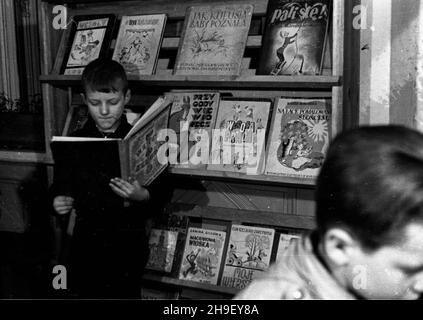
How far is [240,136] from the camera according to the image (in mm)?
1524

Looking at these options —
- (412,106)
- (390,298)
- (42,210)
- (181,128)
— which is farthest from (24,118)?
(390,298)

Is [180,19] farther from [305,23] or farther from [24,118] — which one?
[24,118]

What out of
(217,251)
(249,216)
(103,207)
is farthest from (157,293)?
(103,207)

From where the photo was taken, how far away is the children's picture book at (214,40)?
4.93 ft

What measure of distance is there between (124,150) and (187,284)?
0.56 m

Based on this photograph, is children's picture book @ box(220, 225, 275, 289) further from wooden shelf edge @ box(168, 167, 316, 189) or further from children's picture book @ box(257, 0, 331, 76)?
children's picture book @ box(257, 0, 331, 76)

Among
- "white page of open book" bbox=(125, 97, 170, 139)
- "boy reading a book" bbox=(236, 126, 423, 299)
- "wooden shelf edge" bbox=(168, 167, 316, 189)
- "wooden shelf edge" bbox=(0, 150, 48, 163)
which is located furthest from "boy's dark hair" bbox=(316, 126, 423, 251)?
"wooden shelf edge" bbox=(0, 150, 48, 163)

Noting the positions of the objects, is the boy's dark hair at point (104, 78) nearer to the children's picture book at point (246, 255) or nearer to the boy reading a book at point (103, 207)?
the boy reading a book at point (103, 207)

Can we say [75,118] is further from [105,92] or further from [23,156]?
[105,92]

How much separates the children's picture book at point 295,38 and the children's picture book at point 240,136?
12 cm

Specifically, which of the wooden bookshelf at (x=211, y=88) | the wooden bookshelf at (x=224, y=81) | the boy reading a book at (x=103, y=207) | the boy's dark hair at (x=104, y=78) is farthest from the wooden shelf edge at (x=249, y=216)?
the boy's dark hair at (x=104, y=78)

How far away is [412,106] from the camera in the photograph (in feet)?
4.28
